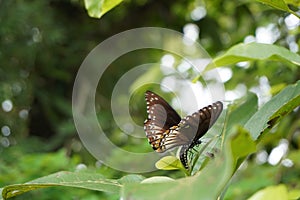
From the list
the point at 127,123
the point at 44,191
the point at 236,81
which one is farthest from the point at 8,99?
the point at 236,81

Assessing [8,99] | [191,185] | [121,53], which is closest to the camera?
[191,185]

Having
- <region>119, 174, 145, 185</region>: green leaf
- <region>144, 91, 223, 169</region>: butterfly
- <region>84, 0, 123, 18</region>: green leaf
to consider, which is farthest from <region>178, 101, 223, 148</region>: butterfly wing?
<region>84, 0, 123, 18</region>: green leaf

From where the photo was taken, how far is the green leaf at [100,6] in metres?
0.94

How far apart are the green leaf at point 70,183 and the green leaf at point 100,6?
15.0 inches

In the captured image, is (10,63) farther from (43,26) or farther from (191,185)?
(191,185)

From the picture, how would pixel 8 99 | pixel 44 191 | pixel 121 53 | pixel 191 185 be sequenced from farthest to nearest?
1. pixel 121 53
2. pixel 8 99
3. pixel 44 191
4. pixel 191 185

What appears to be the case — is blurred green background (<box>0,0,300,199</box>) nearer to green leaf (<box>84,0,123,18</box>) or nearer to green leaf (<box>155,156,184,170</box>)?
green leaf (<box>84,0,123,18</box>)

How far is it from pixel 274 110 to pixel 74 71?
5.27 feet

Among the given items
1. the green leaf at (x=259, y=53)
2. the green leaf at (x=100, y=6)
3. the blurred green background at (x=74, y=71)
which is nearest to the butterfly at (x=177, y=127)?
the green leaf at (x=259, y=53)

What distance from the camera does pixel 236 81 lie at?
5.52ft

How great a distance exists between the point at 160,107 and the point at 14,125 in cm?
131

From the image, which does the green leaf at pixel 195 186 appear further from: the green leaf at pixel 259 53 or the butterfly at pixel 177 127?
the green leaf at pixel 259 53

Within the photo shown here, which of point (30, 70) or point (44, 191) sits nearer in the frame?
point (44, 191)

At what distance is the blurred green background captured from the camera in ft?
4.61
